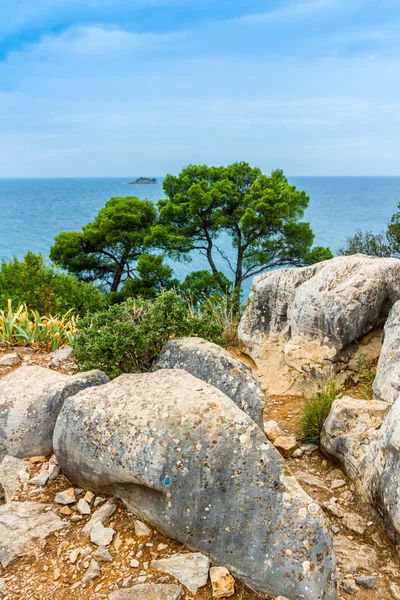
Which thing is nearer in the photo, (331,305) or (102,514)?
(102,514)

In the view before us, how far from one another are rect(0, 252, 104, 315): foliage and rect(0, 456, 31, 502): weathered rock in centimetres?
786

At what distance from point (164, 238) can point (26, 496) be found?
758 inches

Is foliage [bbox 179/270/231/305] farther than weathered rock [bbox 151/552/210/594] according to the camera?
Yes

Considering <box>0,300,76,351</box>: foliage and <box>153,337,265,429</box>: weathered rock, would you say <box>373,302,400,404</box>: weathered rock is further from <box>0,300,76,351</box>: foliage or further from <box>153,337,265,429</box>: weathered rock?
<box>0,300,76,351</box>: foliage

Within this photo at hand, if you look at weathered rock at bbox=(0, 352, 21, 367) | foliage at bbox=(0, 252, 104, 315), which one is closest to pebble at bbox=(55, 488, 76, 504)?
weathered rock at bbox=(0, 352, 21, 367)

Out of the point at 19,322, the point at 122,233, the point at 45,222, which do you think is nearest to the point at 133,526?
the point at 19,322

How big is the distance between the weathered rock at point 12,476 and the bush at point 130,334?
167cm

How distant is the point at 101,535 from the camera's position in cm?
371

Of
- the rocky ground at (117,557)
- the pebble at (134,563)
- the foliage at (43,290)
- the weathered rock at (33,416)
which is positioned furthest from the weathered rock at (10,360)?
the foliage at (43,290)

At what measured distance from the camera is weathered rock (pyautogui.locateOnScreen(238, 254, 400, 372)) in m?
8.33

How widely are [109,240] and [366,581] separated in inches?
928

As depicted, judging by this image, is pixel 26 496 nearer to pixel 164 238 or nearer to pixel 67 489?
pixel 67 489

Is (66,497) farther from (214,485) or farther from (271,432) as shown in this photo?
(271,432)

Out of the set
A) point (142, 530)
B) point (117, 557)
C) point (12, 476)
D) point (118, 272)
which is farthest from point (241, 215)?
point (117, 557)
